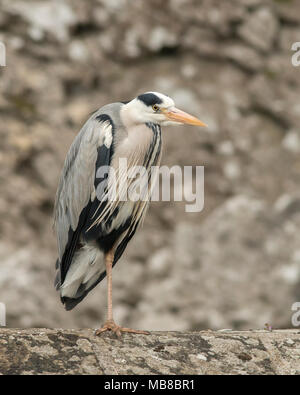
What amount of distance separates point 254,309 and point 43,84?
13.4ft

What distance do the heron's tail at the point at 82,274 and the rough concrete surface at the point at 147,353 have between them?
78cm

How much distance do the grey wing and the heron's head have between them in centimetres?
18

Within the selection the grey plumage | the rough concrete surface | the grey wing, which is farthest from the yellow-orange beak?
the rough concrete surface

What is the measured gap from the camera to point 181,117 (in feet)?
15.5

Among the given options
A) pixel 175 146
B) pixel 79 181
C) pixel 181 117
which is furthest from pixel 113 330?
pixel 175 146

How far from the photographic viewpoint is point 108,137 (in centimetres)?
473

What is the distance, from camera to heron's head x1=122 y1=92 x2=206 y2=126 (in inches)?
186

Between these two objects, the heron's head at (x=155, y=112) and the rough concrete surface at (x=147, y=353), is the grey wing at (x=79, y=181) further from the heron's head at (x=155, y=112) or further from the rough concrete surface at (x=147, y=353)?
the rough concrete surface at (x=147, y=353)

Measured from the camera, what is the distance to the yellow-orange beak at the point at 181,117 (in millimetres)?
4703

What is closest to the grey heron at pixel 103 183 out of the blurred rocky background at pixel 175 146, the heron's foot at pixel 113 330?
the heron's foot at pixel 113 330

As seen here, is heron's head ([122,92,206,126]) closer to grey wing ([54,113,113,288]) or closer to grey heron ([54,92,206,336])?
grey heron ([54,92,206,336])
